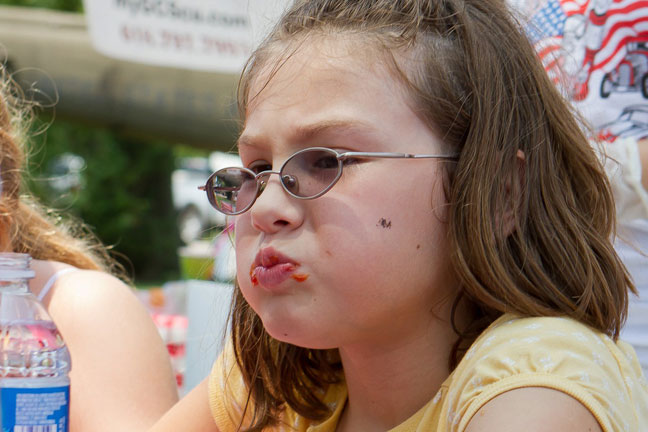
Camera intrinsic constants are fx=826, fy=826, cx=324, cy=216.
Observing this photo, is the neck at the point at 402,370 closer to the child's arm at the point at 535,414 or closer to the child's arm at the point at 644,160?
the child's arm at the point at 535,414

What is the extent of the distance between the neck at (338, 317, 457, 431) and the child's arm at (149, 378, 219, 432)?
0.37m

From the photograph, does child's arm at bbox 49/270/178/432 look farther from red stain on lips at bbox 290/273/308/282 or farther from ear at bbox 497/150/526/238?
ear at bbox 497/150/526/238

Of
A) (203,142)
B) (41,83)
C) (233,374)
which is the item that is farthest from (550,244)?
(41,83)

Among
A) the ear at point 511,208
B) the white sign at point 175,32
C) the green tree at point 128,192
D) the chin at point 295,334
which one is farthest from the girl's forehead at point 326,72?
the green tree at point 128,192

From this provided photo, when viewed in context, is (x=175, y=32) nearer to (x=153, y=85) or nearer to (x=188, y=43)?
(x=188, y=43)

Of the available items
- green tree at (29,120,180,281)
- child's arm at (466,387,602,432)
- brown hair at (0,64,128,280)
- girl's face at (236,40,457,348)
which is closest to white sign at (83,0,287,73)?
brown hair at (0,64,128,280)

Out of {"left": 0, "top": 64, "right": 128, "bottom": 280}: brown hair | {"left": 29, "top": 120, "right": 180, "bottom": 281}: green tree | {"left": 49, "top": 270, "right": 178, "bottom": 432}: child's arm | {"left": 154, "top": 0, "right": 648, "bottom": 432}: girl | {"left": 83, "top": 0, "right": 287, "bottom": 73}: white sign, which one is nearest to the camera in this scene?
{"left": 154, "top": 0, "right": 648, "bottom": 432}: girl

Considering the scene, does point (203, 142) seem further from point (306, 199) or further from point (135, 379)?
A: point (306, 199)


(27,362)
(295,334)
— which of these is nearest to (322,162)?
(295,334)

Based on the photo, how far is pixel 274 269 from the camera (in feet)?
4.13

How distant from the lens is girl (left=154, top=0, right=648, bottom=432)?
1.24 m

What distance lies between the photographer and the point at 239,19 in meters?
4.24

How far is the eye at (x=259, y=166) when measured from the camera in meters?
1.37

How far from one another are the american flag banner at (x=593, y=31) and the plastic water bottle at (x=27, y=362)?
4.26ft
